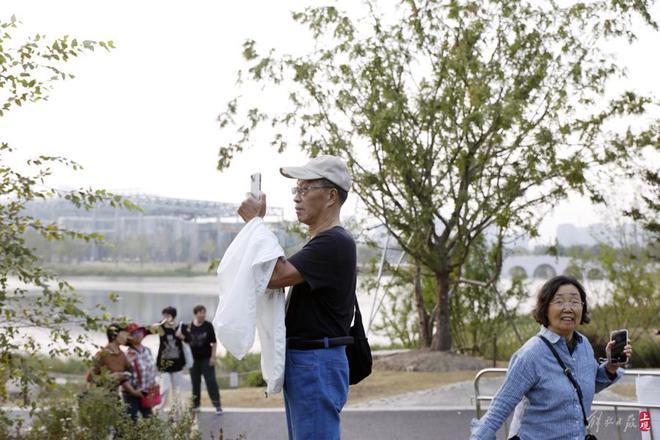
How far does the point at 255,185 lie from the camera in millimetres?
3654

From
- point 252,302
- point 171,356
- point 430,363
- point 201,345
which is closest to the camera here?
point 252,302

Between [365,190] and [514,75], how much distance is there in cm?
346

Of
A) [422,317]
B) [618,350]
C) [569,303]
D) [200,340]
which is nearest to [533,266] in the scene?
[422,317]

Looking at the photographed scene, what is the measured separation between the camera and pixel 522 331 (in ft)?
60.4

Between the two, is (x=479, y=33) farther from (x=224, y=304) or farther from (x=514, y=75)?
(x=224, y=304)

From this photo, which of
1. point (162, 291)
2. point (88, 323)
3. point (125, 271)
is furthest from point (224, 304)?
point (162, 291)

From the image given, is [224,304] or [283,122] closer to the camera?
[224,304]

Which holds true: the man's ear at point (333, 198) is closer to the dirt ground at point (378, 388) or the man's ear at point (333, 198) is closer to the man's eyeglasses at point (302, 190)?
the man's eyeglasses at point (302, 190)

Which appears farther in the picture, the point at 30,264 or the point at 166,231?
the point at 166,231

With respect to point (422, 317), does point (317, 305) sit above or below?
above

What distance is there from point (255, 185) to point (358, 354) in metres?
0.91

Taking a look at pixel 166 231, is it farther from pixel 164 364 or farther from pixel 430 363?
pixel 164 364

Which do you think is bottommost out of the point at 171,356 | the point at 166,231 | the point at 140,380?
the point at 140,380

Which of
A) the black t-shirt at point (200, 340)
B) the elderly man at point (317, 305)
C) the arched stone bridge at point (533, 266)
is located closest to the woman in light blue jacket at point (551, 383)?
the elderly man at point (317, 305)
